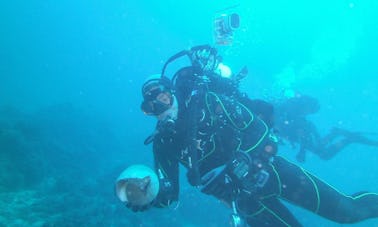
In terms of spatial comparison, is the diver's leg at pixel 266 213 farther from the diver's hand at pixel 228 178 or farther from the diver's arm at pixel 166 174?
the diver's arm at pixel 166 174

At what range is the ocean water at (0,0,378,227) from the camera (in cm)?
1412

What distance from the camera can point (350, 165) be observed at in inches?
1695

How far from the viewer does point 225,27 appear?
21.8 feet

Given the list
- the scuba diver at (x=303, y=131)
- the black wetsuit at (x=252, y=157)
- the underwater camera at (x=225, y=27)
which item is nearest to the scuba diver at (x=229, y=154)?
the black wetsuit at (x=252, y=157)

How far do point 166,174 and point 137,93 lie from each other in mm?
74082

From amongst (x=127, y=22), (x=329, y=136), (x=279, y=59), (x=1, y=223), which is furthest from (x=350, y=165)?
(x=127, y=22)

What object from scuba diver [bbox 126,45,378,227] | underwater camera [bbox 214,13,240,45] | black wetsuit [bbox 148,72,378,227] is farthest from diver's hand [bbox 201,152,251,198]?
underwater camera [bbox 214,13,240,45]

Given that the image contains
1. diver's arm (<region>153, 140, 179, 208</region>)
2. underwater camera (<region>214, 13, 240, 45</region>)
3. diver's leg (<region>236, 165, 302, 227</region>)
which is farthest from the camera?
underwater camera (<region>214, 13, 240, 45</region>)

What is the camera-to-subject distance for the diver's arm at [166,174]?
14.3 feet

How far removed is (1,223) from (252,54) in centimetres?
9507

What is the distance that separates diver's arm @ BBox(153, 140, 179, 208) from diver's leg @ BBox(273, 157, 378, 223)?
4.84 ft

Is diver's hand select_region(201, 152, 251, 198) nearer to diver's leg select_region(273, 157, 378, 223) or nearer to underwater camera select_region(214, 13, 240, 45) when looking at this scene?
diver's leg select_region(273, 157, 378, 223)

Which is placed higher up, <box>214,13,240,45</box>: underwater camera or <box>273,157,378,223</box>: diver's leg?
<box>214,13,240,45</box>: underwater camera

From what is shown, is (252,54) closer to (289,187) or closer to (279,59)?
(279,59)
